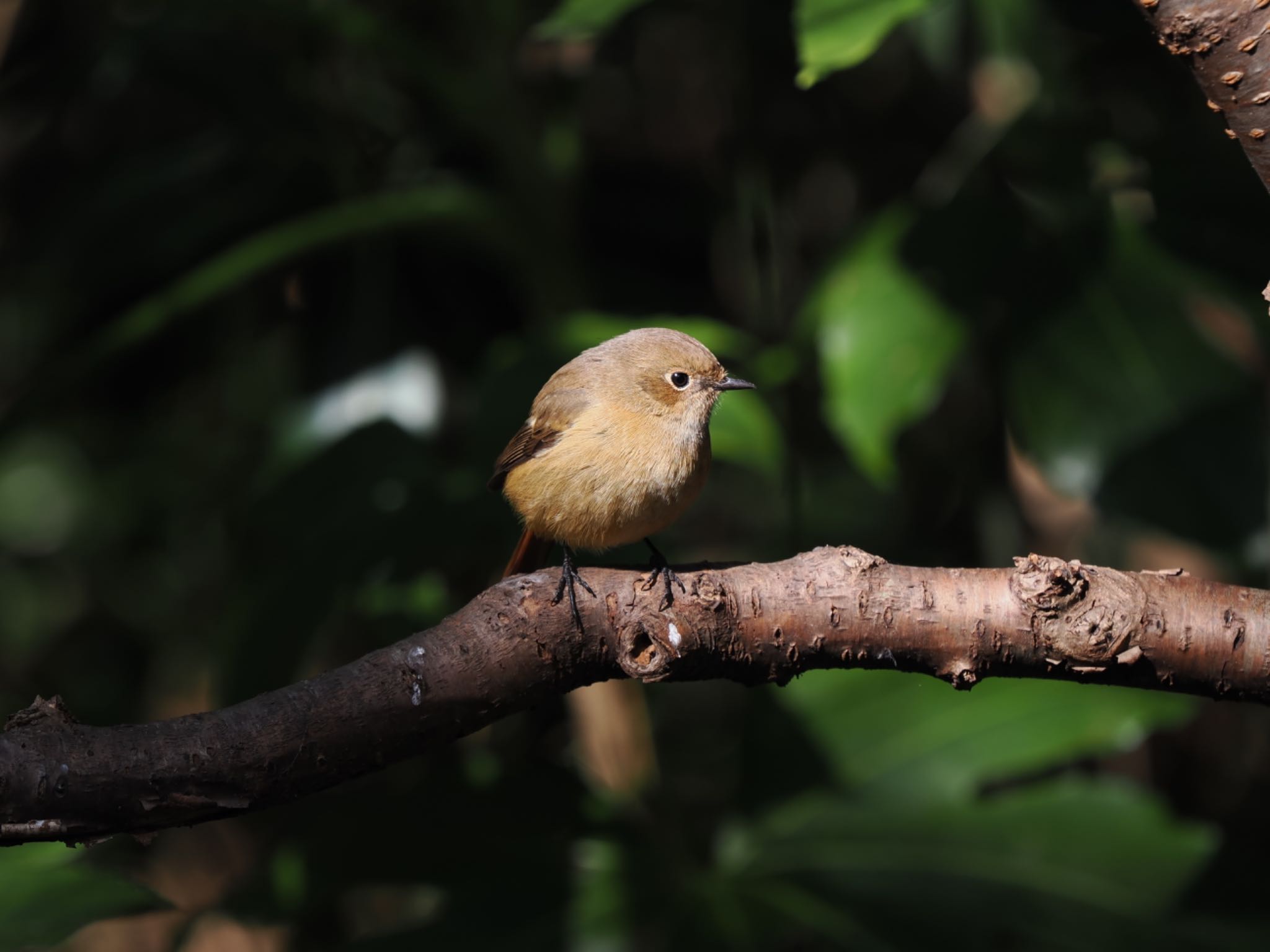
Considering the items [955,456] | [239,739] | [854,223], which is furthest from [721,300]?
[239,739]

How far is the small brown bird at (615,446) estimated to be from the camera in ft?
8.56

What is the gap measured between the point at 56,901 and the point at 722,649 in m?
1.59

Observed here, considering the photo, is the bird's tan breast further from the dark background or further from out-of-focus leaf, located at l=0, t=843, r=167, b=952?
out-of-focus leaf, located at l=0, t=843, r=167, b=952

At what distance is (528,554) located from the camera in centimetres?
296

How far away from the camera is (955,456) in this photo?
4.45 meters

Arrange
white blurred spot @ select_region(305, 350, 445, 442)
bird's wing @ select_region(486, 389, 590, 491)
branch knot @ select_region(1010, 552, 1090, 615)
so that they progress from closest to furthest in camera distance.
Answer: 1. branch knot @ select_region(1010, 552, 1090, 615)
2. bird's wing @ select_region(486, 389, 590, 491)
3. white blurred spot @ select_region(305, 350, 445, 442)

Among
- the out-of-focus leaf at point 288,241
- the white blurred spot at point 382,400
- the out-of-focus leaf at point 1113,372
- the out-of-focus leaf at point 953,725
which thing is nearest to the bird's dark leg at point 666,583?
the out-of-focus leaf at point 1113,372

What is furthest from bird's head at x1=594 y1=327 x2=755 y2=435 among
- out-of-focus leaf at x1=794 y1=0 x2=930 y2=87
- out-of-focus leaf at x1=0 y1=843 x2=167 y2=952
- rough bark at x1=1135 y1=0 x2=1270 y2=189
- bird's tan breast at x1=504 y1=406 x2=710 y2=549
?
out-of-focus leaf at x1=0 y1=843 x2=167 y2=952

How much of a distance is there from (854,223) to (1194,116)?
1.21 meters

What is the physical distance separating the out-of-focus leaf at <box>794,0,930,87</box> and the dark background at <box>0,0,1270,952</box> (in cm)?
1

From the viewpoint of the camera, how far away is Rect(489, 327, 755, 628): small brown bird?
261cm

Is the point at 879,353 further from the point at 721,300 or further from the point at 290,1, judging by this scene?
the point at 290,1

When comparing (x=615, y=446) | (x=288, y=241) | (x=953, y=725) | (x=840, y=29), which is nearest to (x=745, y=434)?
(x=615, y=446)

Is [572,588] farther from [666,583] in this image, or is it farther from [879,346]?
[879,346]
